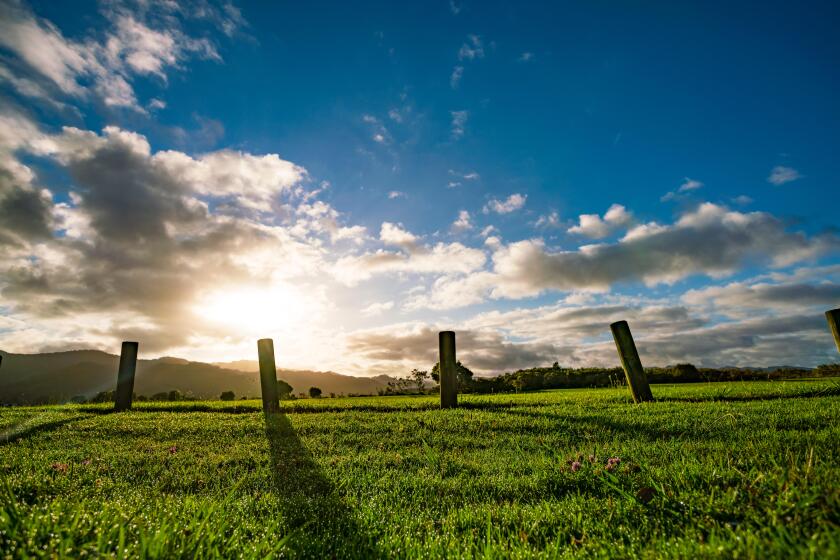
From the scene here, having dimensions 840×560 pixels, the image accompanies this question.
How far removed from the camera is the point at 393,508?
159 inches

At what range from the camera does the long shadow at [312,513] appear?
2.97 metres

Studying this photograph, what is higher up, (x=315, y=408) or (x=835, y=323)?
(x=835, y=323)

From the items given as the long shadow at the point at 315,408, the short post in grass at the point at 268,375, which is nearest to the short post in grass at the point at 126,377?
the long shadow at the point at 315,408

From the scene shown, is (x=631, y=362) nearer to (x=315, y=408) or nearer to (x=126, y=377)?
(x=315, y=408)

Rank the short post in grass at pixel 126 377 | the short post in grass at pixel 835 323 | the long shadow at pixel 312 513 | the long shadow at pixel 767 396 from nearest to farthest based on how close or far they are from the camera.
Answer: the long shadow at pixel 312 513, the short post in grass at pixel 835 323, the long shadow at pixel 767 396, the short post in grass at pixel 126 377

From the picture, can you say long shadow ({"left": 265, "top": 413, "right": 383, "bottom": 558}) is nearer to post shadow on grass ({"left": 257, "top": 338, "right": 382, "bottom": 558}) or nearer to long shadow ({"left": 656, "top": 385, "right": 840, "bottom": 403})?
post shadow on grass ({"left": 257, "top": 338, "right": 382, "bottom": 558})

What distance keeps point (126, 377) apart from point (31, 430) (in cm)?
514

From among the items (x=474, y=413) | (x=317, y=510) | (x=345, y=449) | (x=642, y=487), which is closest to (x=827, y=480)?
(x=642, y=487)

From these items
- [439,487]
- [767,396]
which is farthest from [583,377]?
[439,487]

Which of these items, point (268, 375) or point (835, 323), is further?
point (268, 375)

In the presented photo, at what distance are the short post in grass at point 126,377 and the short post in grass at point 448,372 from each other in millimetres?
10118

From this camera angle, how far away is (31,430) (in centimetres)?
948

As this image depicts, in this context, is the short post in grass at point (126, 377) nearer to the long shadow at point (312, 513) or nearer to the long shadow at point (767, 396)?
the long shadow at point (312, 513)

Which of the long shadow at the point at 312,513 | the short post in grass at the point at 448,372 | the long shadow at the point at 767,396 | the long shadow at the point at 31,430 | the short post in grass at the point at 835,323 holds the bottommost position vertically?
the long shadow at the point at 312,513
